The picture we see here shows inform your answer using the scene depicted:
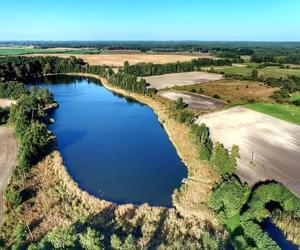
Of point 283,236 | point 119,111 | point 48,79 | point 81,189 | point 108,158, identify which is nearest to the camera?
point 283,236

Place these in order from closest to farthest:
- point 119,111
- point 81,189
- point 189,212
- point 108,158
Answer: point 189,212 < point 81,189 < point 108,158 < point 119,111

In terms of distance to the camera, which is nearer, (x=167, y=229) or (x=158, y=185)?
(x=167, y=229)

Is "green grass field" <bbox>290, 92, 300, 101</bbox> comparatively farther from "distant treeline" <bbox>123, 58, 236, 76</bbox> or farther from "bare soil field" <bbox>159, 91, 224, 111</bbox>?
"distant treeline" <bbox>123, 58, 236, 76</bbox>

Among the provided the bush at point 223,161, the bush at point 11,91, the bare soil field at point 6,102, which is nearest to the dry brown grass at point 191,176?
the bush at point 223,161

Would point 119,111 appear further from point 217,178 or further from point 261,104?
point 217,178

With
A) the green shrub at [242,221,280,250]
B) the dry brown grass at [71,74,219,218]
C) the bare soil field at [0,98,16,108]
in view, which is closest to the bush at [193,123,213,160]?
the dry brown grass at [71,74,219,218]

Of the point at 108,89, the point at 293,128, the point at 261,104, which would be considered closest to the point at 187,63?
the point at 108,89

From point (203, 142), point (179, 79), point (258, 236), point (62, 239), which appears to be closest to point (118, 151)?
point (203, 142)

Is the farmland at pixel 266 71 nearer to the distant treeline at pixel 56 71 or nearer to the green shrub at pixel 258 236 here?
the distant treeline at pixel 56 71
